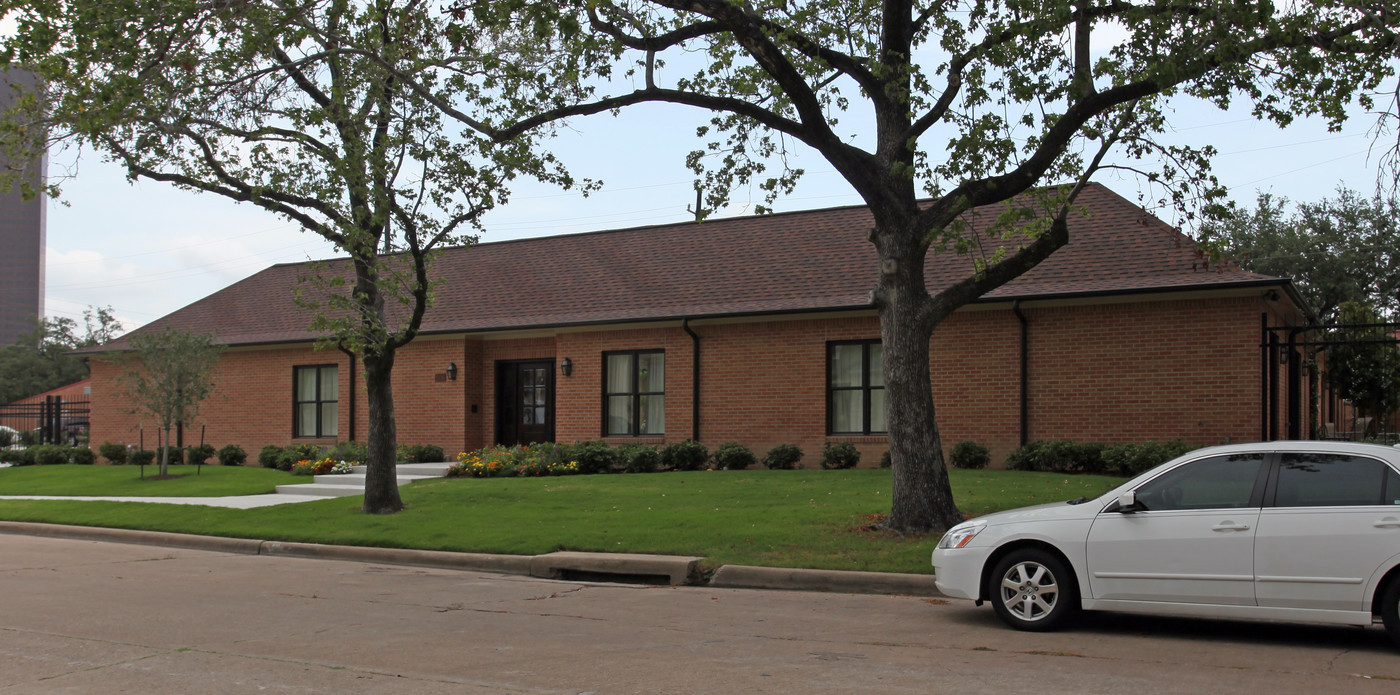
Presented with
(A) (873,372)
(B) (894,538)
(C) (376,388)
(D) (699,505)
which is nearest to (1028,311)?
(A) (873,372)

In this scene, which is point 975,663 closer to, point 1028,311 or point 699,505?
point 699,505

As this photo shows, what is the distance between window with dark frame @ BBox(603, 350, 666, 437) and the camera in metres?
23.5

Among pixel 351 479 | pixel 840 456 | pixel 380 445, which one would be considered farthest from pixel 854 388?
pixel 351 479

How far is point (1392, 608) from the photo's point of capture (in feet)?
23.6

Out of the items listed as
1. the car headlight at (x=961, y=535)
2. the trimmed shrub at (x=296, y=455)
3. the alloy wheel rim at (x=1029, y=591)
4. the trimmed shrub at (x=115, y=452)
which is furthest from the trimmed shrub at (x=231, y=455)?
the alloy wheel rim at (x=1029, y=591)

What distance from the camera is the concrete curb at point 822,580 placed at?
10.4m

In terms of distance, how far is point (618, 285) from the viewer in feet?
83.0

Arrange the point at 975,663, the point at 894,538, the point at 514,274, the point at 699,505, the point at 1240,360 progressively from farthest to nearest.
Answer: the point at 514,274, the point at 1240,360, the point at 699,505, the point at 894,538, the point at 975,663

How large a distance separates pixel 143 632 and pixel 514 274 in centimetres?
1986

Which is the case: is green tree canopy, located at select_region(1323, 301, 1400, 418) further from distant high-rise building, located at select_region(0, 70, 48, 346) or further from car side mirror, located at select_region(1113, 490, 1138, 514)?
distant high-rise building, located at select_region(0, 70, 48, 346)

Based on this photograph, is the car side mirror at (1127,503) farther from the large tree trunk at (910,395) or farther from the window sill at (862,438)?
the window sill at (862,438)

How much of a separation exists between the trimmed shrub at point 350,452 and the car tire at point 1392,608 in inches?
793

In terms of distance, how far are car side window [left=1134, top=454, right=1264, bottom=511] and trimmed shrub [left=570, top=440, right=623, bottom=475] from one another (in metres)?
14.3

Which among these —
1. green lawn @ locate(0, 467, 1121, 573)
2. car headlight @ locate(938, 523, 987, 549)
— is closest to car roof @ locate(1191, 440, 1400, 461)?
car headlight @ locate(938, 523, 987, 549)
